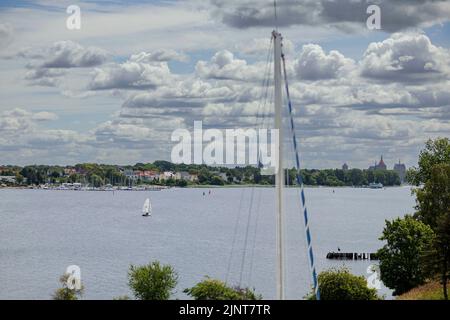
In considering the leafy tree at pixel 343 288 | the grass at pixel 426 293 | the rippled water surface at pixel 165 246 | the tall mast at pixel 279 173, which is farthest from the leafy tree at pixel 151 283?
the tall mast at pixel 279 173

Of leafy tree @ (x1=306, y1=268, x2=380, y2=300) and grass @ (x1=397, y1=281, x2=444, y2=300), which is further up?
leafy tree @ (x1=306, y1=268, x2=380, y2=300)

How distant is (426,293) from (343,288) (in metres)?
6.68

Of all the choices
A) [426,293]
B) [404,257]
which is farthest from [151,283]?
[426,293]

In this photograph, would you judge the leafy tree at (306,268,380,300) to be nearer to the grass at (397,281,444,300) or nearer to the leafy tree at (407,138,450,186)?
the grass at (397,281,444,300)

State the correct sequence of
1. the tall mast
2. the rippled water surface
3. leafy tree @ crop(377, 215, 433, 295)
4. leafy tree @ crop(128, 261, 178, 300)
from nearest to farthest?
the tall mast < leafy tree @ crop(128, 261, 178, 300) < leafy tree @ crop(377, 215, 433, 295) < the rippled water surface

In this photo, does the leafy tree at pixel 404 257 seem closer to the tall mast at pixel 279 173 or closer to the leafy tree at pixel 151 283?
the leafy tree at pixel 151 283

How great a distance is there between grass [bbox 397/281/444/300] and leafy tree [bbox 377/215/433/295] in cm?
141

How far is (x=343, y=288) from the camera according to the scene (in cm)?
3931

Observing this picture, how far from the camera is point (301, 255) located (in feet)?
292

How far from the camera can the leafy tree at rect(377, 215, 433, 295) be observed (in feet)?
163

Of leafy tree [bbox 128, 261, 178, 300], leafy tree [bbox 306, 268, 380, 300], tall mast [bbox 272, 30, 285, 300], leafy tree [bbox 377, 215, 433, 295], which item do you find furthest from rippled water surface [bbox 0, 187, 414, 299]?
tall mast [bbox 272, 30, 285, 300]

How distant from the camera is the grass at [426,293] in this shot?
4174 centimetres

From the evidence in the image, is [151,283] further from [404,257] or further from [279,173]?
[279,173]
